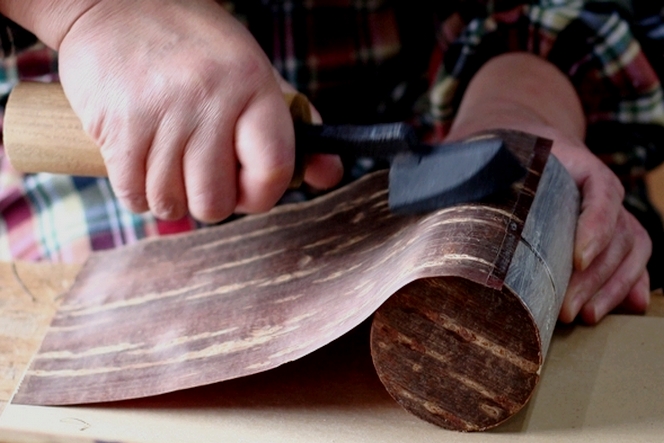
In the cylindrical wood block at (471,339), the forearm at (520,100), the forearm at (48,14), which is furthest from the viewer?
the forearm at (520,100)

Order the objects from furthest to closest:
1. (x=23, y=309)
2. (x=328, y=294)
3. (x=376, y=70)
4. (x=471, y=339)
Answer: (x=376, y=70), (x=23, y=309), (x=328, y=294), (x=471, y=339)

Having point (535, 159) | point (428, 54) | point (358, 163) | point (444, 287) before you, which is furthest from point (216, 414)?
point (428, 54)

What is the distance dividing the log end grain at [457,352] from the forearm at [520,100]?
13.8 inches

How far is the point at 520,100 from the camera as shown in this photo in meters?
0.97

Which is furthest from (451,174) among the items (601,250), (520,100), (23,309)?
(23,309)

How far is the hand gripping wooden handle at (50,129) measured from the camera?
29.5 inches

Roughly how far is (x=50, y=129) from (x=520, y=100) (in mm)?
548

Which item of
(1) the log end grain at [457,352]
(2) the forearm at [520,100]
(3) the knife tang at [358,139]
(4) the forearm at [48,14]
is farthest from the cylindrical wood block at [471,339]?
(4) the forearm at [48,14]

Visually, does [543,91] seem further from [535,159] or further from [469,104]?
[535,159]

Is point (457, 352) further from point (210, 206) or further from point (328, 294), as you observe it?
A: point (210, 206)

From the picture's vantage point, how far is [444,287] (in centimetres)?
60

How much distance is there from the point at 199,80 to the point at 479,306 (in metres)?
0.31

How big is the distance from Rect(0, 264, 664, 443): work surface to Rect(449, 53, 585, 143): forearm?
10.7 inches

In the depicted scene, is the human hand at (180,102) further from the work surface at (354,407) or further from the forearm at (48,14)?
the work surface at (354,407)
